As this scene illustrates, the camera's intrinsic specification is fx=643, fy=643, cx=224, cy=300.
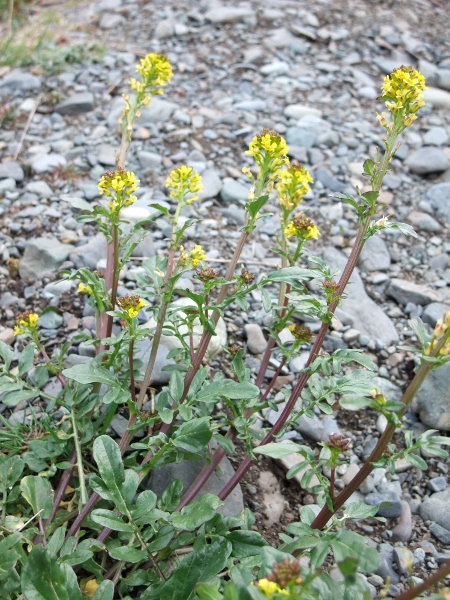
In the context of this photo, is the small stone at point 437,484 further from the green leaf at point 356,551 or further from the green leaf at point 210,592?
the green leaf at point 210,592

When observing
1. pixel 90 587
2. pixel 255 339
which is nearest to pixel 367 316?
pixel 255 339

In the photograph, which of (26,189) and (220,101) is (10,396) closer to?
(26,189)

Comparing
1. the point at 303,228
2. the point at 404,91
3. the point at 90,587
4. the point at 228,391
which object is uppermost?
the point at 404,91

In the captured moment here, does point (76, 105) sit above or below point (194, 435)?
below

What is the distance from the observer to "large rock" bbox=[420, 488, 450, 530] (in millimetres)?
2596

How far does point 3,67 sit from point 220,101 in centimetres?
188

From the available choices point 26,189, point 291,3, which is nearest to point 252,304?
point 26,189

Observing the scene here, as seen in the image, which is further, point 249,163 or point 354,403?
point 249,163

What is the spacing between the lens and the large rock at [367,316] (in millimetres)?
3354

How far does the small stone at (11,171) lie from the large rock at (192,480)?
2414mm

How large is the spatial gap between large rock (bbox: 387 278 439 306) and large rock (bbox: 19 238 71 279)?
5.97 feet

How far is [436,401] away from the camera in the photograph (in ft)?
9.68

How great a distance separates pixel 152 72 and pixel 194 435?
5.21 ft

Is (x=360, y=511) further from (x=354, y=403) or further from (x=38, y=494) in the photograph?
(x=38, y=494)
